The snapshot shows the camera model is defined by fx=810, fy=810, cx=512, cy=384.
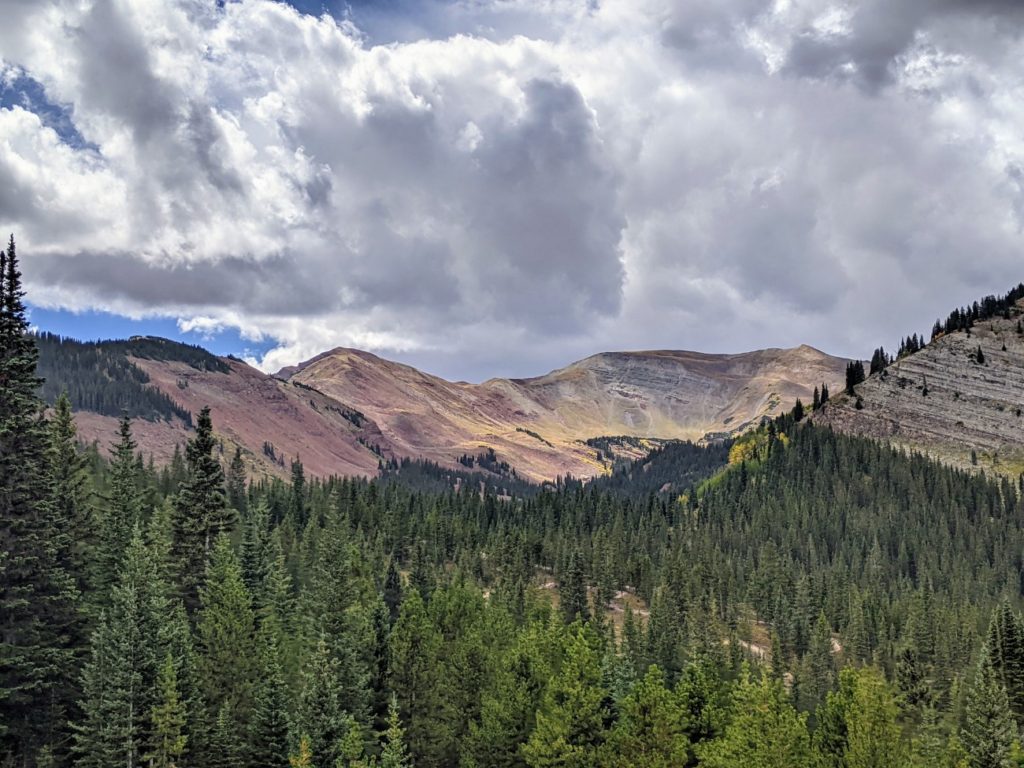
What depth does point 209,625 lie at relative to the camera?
62.0 metres

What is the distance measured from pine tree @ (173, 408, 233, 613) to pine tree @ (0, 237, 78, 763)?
55.2 feet

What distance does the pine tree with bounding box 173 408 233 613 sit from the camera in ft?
223

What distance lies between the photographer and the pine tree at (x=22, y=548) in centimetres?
4684

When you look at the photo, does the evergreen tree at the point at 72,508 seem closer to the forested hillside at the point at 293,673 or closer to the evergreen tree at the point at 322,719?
the forested hillside at the point at 293,673

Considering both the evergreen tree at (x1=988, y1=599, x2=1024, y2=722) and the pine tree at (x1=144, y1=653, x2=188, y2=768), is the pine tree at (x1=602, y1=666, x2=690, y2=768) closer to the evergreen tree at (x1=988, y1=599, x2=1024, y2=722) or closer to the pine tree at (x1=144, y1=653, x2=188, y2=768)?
the pine tree at (x1=144, y1=653, x2=188, y2=768)

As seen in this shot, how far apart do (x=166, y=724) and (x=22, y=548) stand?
1458cm

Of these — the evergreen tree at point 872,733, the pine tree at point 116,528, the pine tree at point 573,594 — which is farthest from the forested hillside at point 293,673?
the pine tree at point 573,594

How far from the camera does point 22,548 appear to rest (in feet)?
157

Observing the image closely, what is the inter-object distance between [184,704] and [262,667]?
10221 millimetres

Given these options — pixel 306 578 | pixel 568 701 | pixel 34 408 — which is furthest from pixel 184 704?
pixel 306 578

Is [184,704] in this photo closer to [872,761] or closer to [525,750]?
[525,750]

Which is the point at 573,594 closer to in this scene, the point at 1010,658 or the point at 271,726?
the point at 1010,658

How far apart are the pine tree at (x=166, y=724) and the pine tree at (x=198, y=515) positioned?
15.8 metres

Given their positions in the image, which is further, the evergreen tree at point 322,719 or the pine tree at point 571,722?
the evergreen tree at point 322,719
